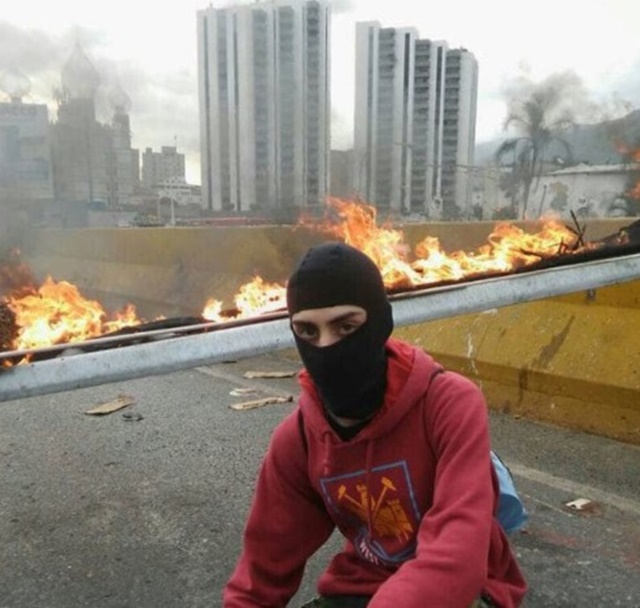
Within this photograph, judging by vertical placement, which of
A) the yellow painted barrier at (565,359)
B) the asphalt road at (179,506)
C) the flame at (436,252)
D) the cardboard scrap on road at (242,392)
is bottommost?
the cardboard scrap on road at (242,392)

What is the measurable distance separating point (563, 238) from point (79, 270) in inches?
352

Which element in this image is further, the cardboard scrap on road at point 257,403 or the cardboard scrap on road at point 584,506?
the cardboard scrap on road at point 257,403

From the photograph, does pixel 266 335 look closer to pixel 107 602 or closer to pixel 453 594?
pixel 107 602

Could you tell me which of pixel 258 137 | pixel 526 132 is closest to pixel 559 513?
pixel 258 137

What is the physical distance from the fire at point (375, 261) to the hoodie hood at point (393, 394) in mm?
1449

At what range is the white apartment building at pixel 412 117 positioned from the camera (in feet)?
29.2

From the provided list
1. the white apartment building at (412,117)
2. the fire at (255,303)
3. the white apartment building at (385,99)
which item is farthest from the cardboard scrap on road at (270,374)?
the white apartment building at (385,99)

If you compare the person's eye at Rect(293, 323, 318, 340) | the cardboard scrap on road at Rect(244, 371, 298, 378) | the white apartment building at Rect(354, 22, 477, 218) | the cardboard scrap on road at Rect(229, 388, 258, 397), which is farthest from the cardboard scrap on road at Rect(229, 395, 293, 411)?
the person's eye at Rect(293, 323, 318, 340)

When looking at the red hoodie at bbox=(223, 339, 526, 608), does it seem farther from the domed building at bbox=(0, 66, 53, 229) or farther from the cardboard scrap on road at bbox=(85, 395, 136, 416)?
the domed building at bbox=(0, 66, 53, 229)

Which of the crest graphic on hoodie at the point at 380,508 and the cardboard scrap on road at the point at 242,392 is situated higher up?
the crest graphic on hoodie at the point at 380,508

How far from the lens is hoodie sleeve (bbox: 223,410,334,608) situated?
186cm

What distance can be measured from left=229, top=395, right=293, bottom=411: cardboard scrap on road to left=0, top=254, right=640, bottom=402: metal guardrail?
2.57 meters

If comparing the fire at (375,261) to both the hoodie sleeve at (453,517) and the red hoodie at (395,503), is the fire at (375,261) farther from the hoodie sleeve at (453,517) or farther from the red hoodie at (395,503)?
the hoodie sleeve at (453,517)

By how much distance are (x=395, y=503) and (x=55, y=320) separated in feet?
8.05
